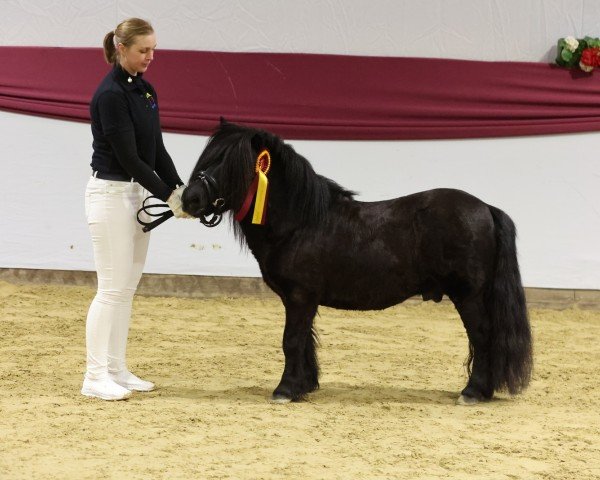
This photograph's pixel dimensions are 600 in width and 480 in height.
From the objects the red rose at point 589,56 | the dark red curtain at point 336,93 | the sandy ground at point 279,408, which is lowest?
the sandy ground at point 279,408

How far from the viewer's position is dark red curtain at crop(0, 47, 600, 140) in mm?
7375

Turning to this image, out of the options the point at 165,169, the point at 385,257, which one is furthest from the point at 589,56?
the point at 165,169

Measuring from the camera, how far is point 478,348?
4.58 m

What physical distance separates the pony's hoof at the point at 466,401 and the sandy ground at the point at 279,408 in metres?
0.05

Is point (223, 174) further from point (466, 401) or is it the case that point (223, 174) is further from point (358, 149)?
point (358, 149)

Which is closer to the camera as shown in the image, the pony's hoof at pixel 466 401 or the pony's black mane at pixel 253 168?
the pony's black mane at pixel 253 168

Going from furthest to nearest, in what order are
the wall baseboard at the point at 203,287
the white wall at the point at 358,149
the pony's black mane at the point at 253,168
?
the wall baseboard at the point at 203,287, the white wall at the point at 358,149, the pony's black mane at the point at 253,168

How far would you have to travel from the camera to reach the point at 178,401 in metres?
4.52

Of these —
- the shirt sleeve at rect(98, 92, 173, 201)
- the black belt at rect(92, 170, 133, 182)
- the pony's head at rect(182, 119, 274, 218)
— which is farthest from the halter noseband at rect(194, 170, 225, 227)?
the black belt at rect(92, 170, 133, 182)

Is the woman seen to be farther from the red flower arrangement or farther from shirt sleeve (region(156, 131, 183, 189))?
the red flower arrangement

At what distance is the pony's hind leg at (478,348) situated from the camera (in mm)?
4559

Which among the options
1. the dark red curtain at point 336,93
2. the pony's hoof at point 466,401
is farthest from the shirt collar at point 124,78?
the dark red curtain at point 336,93

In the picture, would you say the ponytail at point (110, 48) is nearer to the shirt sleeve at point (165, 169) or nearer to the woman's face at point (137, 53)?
the woman's face at point (137, 53)

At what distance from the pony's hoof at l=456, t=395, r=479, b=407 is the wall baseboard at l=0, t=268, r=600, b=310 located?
2921mm
